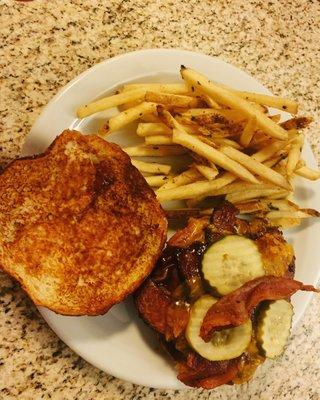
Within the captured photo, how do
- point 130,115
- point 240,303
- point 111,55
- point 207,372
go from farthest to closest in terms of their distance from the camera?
point 111,55 → point 130,115 → point 207,372 → point 240,303

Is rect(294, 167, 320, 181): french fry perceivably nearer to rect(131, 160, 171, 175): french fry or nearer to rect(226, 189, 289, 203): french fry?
rect(226, 189, 289, 203): french fry

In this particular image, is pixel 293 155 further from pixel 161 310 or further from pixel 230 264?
pixel 161 310

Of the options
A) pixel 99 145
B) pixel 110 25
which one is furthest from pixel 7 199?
pixel 110 25

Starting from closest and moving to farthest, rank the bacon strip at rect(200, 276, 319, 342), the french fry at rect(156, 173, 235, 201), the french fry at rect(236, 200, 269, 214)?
the bacon strip at rect(200, 276, 319, 342) → the french fry at rect(156, 173, 235, 201) → the french fry at rect(236, 200, 269, 214)

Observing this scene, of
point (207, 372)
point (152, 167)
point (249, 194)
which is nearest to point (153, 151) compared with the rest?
point (152, 167)

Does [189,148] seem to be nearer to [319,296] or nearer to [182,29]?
[182,29]

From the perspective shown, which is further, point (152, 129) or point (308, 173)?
point (308, 173)

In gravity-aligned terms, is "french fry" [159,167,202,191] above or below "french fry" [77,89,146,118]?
below

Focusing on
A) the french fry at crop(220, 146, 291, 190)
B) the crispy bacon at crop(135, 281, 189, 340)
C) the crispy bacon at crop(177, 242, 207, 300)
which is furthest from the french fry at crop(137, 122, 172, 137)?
the crispy bacon at crop(135, 281, 189, 340)
